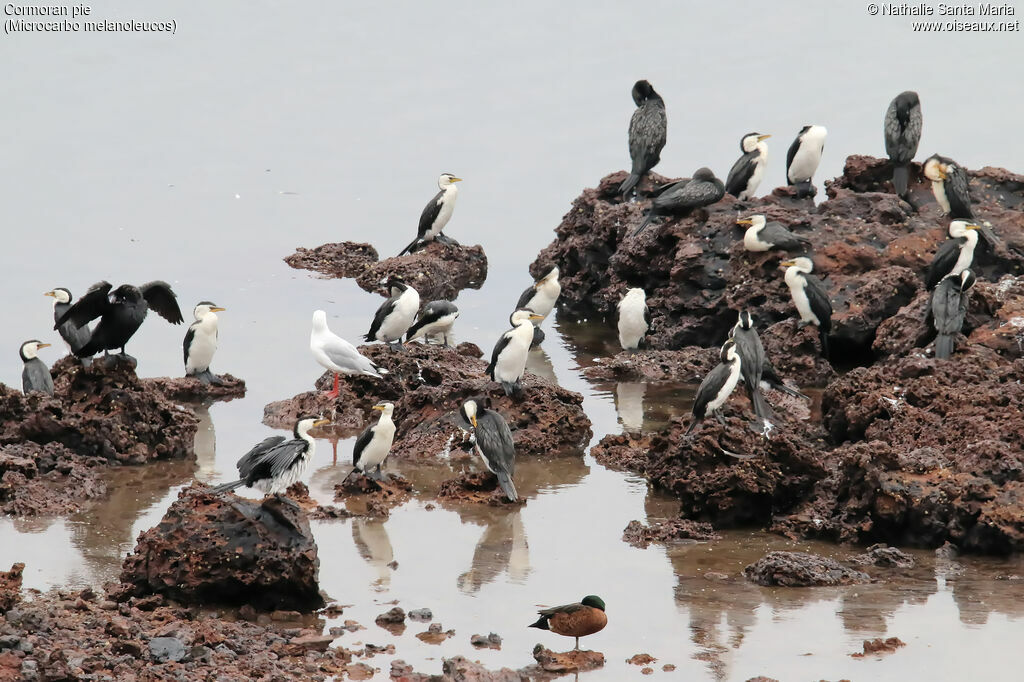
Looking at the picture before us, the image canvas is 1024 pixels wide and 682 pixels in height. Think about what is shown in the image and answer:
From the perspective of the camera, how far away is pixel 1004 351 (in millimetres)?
14352

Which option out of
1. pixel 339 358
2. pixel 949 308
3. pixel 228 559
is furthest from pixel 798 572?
pixel 339 358

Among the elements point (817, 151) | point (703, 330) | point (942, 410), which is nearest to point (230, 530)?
point (942, 410)

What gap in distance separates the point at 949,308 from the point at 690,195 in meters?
5.11

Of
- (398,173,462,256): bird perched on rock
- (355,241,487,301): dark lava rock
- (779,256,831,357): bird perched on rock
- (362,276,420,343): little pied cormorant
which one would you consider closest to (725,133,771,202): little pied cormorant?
(779,256,831,357): bird perched on rock

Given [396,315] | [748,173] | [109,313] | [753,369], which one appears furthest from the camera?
[748,173]

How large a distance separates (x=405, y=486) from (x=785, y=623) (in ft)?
14.4

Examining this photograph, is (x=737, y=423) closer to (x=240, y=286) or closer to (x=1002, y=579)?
(x=1002, y=579)

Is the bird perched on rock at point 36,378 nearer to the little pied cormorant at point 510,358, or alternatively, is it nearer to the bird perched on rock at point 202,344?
the bird perched on rock at point 202,344

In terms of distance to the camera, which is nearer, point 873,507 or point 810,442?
point 873,507

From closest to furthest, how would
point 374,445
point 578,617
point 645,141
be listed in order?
point 578,617 → point 374,445 → point 645,141

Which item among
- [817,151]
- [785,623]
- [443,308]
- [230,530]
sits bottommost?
[785,623]

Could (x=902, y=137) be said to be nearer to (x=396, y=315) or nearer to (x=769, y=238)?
(x=769, y=238)

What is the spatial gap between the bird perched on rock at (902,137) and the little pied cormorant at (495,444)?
→ 867cm

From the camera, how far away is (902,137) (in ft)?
63.4
